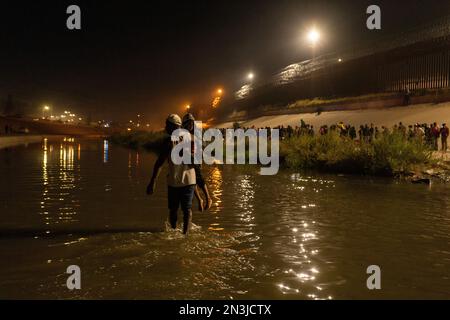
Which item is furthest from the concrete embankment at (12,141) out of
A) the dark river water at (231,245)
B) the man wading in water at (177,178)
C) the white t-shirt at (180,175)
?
the white t-shirt at (180,175)

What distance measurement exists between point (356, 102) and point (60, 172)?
86.8 feet

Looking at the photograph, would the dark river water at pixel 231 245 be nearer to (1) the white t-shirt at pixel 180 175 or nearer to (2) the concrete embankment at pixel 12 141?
(1) the white t-shirt at pixel 180 175

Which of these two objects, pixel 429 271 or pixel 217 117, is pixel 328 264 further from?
pixel 217 117

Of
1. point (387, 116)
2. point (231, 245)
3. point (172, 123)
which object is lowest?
point (231, 245)

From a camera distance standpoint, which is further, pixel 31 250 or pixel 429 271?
pixel 31 250

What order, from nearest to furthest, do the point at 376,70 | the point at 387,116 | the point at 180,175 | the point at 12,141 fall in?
the point at 180,175 < the point at 387,116 < the point at 376,70 < the point at 12,141

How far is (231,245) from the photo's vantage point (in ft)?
25.3

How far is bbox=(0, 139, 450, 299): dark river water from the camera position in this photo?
5.72m

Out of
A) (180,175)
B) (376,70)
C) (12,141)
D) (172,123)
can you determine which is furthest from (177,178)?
(12,141)

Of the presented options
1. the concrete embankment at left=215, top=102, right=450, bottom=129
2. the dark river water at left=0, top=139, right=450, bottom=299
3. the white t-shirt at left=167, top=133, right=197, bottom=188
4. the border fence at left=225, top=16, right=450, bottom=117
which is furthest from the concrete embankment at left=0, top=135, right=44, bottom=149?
the white t-shirt at left=167, top=133, right=197, bottom=188

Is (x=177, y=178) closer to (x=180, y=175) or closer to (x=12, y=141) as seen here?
(x=180, y=175)

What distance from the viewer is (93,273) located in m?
6.19

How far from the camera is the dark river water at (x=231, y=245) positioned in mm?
5719
